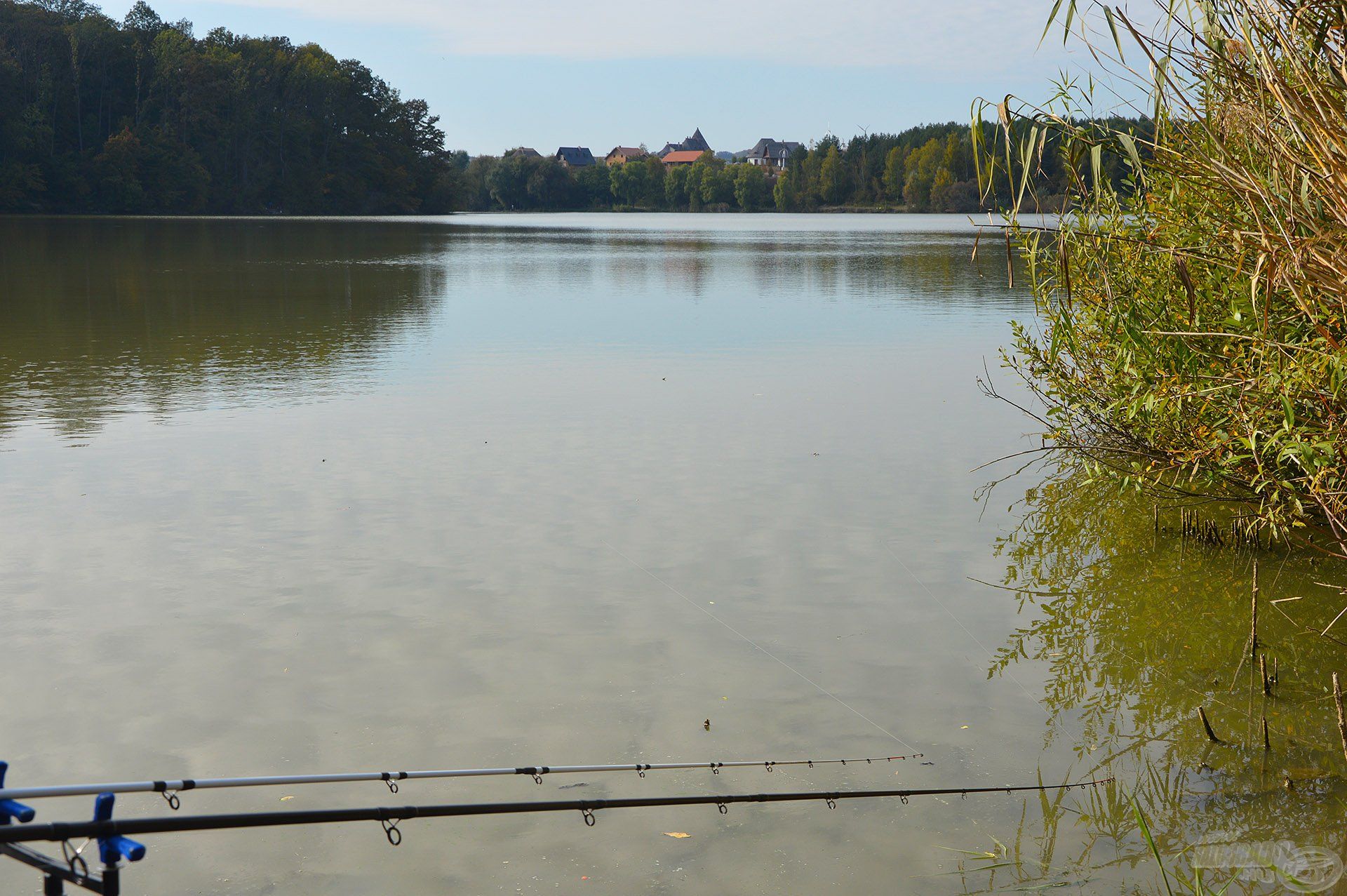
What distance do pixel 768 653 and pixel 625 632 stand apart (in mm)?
825

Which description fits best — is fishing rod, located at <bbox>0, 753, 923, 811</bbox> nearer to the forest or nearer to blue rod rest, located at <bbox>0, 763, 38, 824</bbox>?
blue rod rest, located at <bbox>0, 763, 38, 824</bbox>

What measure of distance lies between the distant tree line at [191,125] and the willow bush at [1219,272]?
3350 inches

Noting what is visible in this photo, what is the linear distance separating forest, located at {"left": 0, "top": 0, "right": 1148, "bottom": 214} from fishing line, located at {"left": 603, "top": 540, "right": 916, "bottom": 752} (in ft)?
163

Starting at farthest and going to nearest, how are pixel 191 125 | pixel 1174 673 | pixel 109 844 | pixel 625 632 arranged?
pixel 191 125 → pixel 625 632 → pixel 1174 673 → pixel 109 844

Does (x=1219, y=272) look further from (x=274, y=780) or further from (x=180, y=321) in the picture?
(x=180, y=321)

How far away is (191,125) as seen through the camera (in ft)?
323

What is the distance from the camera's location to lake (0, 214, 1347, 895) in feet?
15.6

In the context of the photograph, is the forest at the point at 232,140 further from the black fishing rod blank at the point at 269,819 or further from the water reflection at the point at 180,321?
the black fishing rod blank at the point at 269,819

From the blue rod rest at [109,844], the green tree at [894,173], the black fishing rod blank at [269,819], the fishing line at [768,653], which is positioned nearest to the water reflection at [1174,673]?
the fishing line at [768,653]

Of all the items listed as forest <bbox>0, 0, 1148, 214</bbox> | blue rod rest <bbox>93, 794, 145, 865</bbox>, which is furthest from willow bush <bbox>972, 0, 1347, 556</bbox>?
forest <bbox>0, 0, 1148, 214</bbox>

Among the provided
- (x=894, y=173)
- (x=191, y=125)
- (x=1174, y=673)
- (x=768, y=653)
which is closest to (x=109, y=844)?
(x=768, y=653)

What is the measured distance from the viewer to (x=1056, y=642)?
22.7 feet

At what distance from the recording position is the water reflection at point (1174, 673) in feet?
15.9

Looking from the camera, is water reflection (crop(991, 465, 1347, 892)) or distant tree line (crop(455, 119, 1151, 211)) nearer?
water reflection (crop(991, 465, 1347, 892))
